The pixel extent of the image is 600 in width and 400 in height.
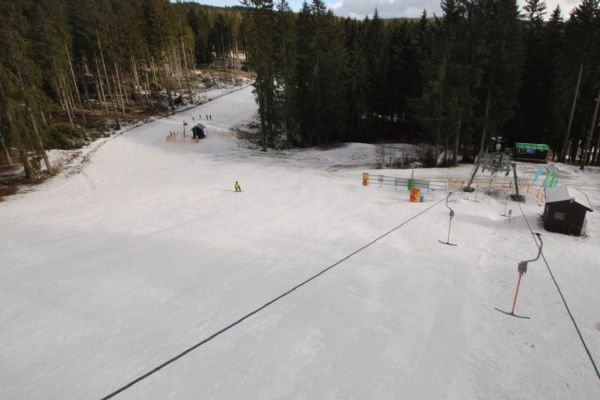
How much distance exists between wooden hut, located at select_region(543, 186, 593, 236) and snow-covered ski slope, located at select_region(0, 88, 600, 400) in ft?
2.44

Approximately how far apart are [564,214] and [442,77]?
16971 millimetres

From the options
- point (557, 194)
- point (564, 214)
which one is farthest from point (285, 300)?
point (557, 194)

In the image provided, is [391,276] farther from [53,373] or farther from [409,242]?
[53,373]

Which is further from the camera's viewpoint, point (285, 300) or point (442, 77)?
point (442, 77)

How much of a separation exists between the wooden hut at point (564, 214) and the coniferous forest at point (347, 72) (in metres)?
15.0

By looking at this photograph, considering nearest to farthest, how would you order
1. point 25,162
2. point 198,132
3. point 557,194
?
point 557,194
point 25,162
point 198,132

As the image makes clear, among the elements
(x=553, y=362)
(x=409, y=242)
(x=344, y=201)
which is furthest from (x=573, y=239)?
(x=344, y=201)

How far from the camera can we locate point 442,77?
29.3 m

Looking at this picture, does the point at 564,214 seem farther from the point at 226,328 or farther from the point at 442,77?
the point at 226,328

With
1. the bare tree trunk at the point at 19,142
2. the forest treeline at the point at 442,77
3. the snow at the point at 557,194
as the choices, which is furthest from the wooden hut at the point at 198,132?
the snow at the point at 557,194

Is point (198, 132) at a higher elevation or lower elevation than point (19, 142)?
lower

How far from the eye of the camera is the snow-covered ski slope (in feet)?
27.0

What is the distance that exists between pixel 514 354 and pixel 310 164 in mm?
28175

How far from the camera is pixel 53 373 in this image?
820 cm
